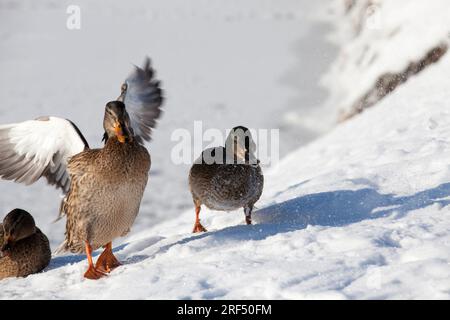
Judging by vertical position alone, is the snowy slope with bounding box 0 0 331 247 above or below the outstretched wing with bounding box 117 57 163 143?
above

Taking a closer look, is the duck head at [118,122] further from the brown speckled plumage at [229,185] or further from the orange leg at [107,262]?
the brown speckled plumage at [229,185]

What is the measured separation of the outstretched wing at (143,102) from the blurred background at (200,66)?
14.1 feet

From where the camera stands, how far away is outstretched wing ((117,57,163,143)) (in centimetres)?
594

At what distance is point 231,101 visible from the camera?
19.3m

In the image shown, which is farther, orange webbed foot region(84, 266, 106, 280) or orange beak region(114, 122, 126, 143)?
orange beak region(114, 122, 126, 143)

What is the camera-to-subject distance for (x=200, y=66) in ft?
75.8

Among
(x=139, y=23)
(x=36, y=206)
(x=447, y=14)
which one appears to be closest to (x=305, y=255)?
(x=447, y=14)

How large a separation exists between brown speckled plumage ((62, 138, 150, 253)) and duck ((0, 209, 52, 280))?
1.59ft

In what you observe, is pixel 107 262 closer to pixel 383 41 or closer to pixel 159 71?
pixel 383 41

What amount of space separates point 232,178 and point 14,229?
1605 millimetres
